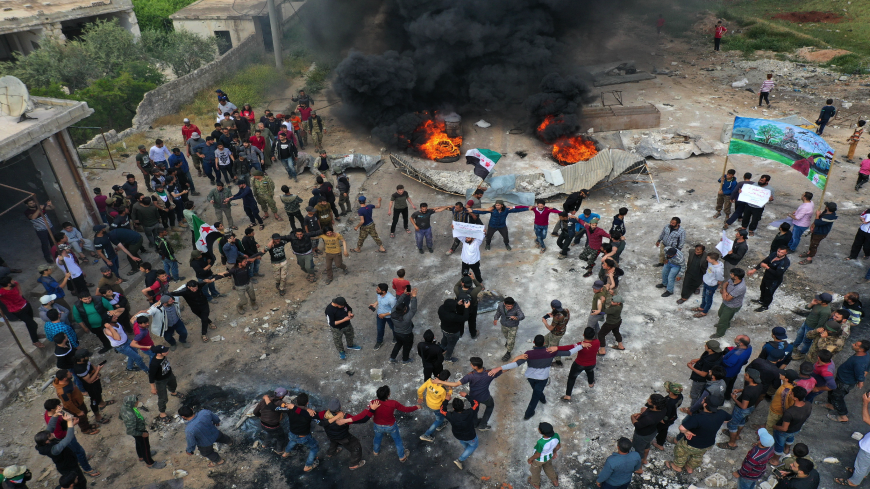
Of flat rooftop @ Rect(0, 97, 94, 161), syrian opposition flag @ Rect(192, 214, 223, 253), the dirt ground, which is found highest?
flat rooftop @ Rect(0, 97, 94, 161)

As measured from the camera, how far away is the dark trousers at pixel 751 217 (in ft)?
38.9

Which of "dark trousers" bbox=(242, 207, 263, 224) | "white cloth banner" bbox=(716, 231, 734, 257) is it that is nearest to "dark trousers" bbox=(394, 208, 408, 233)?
"dark trousers" bbox=(242, 207, 263, 224)

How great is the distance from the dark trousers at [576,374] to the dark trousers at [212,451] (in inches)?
196

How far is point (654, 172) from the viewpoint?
15500mm

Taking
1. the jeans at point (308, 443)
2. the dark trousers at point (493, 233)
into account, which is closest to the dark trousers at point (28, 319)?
the jeans at point (308, 443)

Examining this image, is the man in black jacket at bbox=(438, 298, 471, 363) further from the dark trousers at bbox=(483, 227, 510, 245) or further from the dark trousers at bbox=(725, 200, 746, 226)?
the dark trousers at bbox=(725, 200, 746, 226)

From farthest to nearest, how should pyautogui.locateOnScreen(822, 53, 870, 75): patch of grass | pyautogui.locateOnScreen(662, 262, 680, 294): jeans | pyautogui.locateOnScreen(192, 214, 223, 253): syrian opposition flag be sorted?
pyautogui.locateOnScreen(822, 53, 870, 75): patch of grass → pyautogui.locateOnScreen(192, 214, 223, 253): syrian opposition flag → pyautogui.locateOnScreen(662, 262, 680, 294): jeans

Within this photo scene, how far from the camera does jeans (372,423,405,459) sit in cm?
719

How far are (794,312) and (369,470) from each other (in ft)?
26.6

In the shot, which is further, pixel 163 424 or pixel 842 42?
pixel 842 42

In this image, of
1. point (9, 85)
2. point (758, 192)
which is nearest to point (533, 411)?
point (758, 192)

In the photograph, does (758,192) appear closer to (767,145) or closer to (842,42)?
(767,145)

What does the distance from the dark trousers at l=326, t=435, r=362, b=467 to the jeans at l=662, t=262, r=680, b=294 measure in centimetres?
666

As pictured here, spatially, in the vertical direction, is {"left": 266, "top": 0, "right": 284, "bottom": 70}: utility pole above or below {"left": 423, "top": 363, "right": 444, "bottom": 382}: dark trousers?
above
